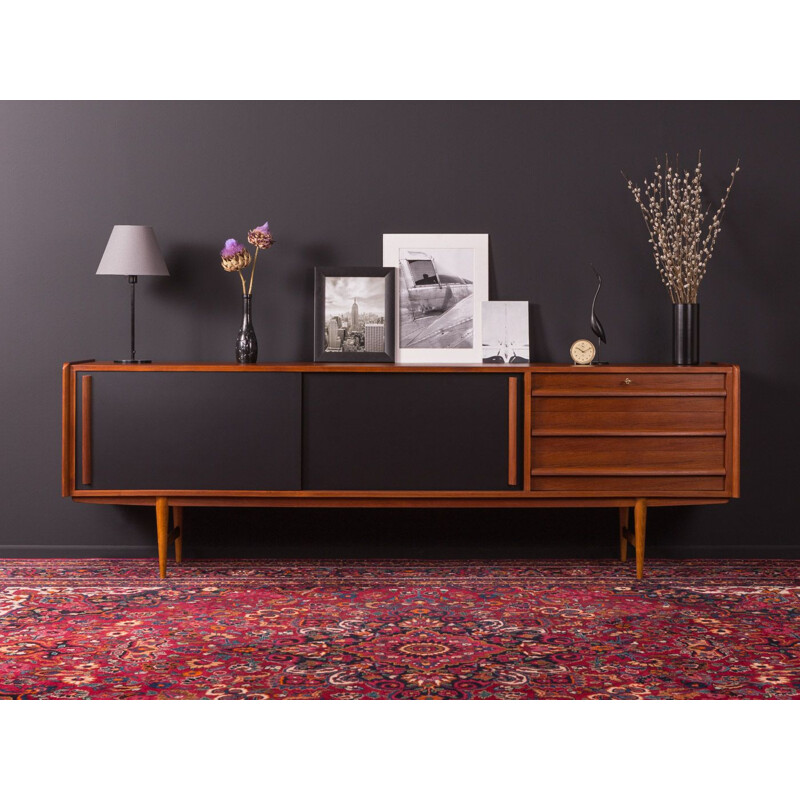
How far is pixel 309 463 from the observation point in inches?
172

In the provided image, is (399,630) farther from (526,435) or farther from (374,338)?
(374,338)

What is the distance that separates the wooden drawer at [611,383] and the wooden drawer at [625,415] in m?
0.03

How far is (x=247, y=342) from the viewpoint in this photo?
15.3 feet

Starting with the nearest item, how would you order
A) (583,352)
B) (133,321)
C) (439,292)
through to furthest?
(583,352), (133,321), (439,292)

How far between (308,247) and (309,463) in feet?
3.98

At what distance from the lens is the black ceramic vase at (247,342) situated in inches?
183

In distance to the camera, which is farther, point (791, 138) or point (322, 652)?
point (791, 138)

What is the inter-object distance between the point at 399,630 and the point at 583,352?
1.73 metres

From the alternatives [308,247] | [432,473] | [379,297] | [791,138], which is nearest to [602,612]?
[432,473]

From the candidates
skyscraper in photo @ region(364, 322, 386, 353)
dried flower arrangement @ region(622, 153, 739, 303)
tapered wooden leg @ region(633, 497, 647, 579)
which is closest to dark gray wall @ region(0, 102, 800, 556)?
dried flower arrangement @ region(622, 153, 739, 303)

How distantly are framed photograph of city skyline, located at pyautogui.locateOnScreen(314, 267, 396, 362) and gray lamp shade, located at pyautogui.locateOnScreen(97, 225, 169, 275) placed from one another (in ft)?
2.69

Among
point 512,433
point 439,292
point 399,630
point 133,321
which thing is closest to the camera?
point 399,630

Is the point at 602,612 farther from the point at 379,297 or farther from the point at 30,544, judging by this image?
the point at 30,544

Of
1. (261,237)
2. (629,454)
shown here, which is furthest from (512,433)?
(261,237)
